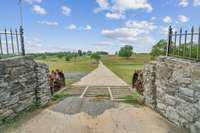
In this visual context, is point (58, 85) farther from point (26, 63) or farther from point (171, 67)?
point (171, 67)

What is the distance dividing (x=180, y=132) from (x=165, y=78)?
1.89 metres

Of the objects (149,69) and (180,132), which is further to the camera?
(149,69)

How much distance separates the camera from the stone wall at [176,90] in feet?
16.5

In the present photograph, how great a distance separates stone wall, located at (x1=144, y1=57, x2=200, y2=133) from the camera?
198 inches

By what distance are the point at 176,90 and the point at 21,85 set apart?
5269 mm

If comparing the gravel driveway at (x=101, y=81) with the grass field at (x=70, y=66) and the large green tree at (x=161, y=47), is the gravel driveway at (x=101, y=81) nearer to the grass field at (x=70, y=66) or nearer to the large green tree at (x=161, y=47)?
the grass field at (x=70, y=66)

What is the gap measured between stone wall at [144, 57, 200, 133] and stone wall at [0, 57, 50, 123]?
452cm

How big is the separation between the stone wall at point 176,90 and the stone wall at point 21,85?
452 cm

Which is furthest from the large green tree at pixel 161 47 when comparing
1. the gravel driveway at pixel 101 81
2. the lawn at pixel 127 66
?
the gravel driveway at pixel 101 81

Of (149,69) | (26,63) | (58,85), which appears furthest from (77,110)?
(58,85)

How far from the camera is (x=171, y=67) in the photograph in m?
6.20

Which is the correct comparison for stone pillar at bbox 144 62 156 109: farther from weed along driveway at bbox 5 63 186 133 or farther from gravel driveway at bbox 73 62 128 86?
gravel driveway at bbox 73 62 128 86

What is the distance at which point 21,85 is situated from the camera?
264 inches

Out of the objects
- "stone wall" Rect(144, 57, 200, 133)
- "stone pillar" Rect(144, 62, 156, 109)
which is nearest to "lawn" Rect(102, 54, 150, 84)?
"stone pillar" Rect(144, 62, 156, 109)
